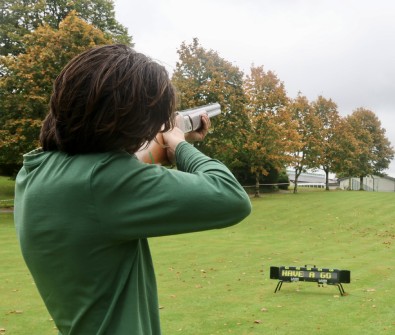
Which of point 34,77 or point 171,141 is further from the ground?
point 34,77

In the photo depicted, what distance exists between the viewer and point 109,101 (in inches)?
62.0

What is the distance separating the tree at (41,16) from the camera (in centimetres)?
3853

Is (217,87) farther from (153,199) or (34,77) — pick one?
(153,199)

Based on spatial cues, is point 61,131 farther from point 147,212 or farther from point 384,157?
point 384,157

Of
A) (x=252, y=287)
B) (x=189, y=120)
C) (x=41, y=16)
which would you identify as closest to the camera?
(x=189, y=120)

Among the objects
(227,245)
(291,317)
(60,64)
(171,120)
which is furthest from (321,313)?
(60,64)

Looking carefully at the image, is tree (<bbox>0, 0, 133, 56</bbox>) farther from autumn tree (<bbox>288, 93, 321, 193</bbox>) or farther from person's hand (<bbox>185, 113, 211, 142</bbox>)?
person's hand (<bbox>185, 113, 211, 142</bbox>)

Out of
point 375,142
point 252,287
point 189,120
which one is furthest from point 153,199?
point 375,142

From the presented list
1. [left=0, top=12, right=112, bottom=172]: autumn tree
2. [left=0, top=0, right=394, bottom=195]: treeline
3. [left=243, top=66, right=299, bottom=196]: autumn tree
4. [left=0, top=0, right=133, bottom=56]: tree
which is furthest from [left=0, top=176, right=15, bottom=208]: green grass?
[left=243, top=66, right=299, bottom=196]: autumn tree

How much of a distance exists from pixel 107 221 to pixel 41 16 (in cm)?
4177

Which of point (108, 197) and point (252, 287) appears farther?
point (252, 287)

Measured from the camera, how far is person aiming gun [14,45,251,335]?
1561mm

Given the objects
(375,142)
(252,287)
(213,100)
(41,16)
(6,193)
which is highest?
(41,16)

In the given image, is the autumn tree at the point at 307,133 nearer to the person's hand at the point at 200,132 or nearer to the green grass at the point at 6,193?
the green grass at the point at 6,193
